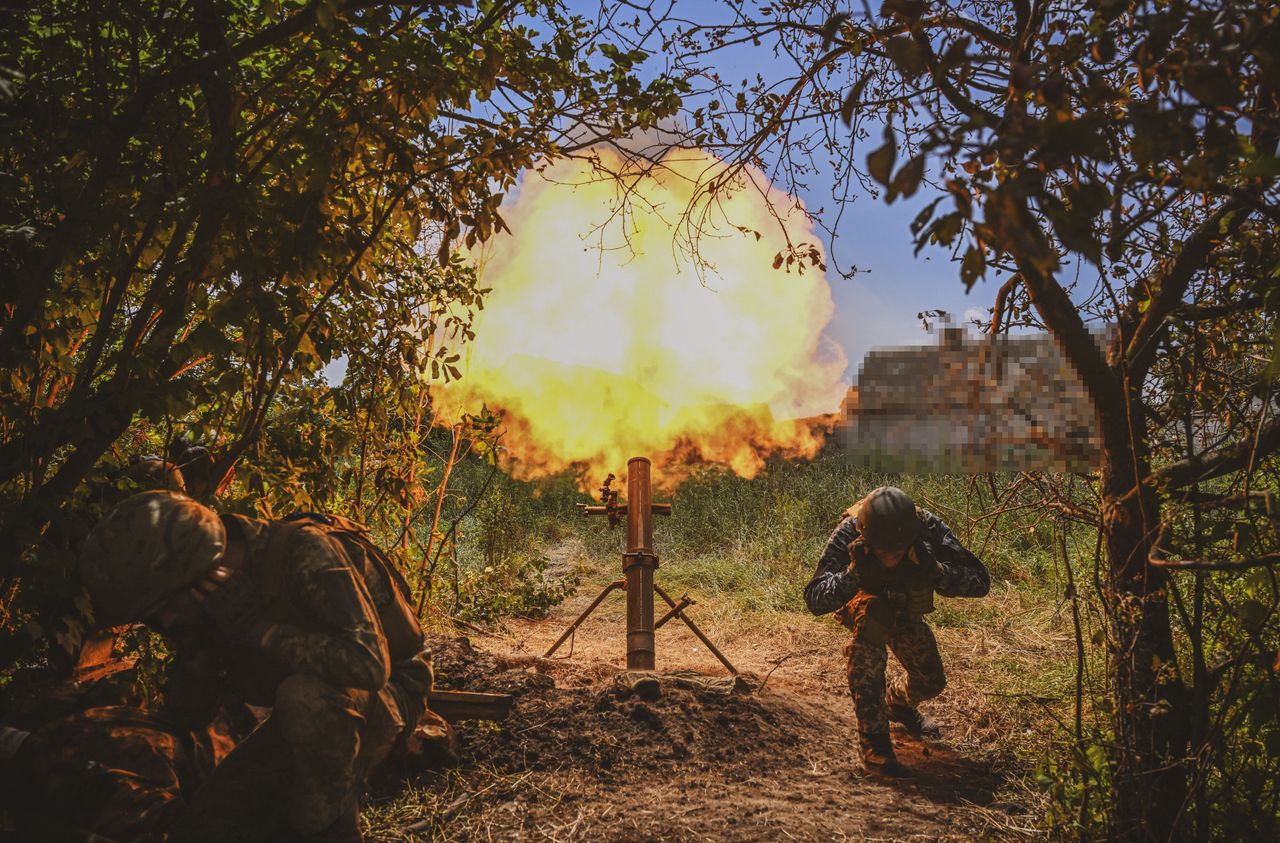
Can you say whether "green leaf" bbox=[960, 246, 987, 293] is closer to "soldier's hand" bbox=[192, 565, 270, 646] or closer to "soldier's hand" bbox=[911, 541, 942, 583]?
"soldier's hand" bbox=[192, 565, 270, 646]

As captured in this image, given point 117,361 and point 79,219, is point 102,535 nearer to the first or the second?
point 117,361

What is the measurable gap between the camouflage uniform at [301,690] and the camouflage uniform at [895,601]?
258 cm

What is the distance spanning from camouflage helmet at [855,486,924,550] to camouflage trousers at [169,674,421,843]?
9.17 feet

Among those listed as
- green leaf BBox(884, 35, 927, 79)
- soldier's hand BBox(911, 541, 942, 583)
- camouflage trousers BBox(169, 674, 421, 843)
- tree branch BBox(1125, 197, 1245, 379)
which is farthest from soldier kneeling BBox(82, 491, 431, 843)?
tree branch BBox(1125, 197, 1245, 379)

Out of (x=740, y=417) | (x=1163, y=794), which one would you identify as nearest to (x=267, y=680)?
(x=1163, y=794)

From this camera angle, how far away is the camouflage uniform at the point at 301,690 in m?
3.22

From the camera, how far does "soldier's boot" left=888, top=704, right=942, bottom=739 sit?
17.9 ft

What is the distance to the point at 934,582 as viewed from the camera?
16.7 ft

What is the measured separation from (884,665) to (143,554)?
3721 mm

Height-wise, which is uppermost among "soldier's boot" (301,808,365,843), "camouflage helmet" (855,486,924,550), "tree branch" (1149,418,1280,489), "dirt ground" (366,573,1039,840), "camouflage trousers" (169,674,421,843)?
"tree branch" (1149,418,1280,489)

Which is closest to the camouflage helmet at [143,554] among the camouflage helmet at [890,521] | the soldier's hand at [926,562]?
the camouflage helmet at [890,521]

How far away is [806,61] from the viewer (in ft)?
15.5

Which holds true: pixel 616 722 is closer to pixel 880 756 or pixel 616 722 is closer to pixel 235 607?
pixel 880 756

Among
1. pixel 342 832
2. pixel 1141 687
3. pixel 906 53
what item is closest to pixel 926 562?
pixel 1141 687
